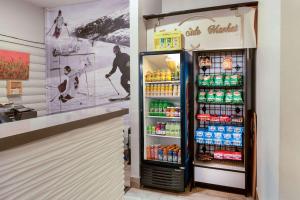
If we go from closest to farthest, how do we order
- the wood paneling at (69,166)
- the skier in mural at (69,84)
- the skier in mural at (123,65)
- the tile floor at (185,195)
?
the wood paneling at (69,166) < the tile floor at (185,195) < the skier in mural at (123,65) < the skier in mural at (69,84)

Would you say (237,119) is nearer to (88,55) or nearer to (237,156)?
(237,156)

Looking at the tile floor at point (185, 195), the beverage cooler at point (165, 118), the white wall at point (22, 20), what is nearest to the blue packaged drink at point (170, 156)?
the beverage cooler at point (165, 118)

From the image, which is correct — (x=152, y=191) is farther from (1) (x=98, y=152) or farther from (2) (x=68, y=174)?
(2) (x=68, y=174)

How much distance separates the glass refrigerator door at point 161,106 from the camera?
358 centimetres

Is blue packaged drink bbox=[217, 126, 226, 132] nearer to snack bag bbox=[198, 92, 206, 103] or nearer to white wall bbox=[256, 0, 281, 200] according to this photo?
snack bag bbox=[198, 92, 206, 103]

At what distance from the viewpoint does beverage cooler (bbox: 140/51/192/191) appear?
11.3ft

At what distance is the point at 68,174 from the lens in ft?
3.50

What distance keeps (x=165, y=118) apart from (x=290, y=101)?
2.58 metres

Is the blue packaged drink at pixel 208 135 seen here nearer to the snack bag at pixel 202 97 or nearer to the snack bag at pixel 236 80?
the snack bag at pixel 202 97

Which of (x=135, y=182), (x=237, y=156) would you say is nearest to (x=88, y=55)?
(x=135, y=182)

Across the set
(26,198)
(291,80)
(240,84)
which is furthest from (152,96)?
(26,198)

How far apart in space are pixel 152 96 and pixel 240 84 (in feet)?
4.24

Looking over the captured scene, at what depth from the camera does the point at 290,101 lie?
145cm

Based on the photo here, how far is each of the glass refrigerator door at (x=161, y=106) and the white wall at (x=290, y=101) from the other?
2.03 meters
